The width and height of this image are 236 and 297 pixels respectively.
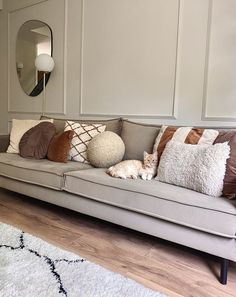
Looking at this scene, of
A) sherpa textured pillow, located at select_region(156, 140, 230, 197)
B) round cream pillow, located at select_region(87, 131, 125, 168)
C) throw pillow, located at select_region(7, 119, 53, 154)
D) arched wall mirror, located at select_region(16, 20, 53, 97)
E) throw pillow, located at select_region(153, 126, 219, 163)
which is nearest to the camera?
sherpa textured pillow, located at select_region(156, 140, 230, 197)

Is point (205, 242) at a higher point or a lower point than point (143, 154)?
lower

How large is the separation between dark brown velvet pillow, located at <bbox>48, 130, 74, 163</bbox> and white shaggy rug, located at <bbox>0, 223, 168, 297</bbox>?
2.99ft

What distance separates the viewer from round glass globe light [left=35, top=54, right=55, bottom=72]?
322 centimetres

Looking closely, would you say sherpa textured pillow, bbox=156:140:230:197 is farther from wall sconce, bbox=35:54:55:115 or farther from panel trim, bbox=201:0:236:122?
wall sconce, bbox=35:54:55:115

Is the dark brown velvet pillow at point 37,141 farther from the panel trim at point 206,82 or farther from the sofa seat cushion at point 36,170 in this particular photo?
the panel trim at point 206,82

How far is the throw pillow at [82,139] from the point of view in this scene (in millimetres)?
2400

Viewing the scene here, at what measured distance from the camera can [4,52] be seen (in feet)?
13.8

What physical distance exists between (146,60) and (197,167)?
1498mm

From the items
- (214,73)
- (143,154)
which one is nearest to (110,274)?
(143,154)

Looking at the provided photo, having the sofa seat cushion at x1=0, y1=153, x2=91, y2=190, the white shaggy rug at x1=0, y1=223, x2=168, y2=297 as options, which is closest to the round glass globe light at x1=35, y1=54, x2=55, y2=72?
the sofa seat cushion at x1=0, y1=153, x2=91, y2=190

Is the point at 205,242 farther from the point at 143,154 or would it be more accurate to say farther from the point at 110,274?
the point at 143,154

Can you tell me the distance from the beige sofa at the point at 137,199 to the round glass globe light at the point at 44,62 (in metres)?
1.34

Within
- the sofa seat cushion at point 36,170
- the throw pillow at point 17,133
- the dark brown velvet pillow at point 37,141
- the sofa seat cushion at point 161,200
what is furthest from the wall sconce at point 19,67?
the sofa seat cushion at point 161,200

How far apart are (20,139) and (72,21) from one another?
161cm
